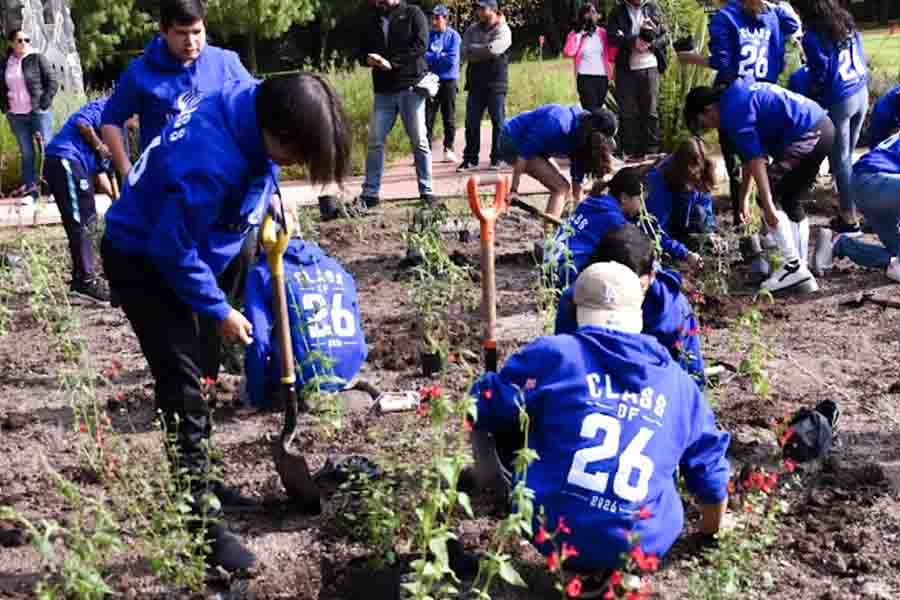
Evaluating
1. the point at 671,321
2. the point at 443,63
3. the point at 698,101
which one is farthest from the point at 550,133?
the point at 443,63

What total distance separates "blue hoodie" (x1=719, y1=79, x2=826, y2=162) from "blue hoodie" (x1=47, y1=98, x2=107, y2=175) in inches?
148

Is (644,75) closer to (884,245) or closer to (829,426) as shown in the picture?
(884,245)

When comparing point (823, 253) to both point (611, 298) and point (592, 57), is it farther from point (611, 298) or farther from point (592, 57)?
point (592, 57)

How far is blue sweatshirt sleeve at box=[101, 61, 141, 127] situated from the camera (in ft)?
18.0

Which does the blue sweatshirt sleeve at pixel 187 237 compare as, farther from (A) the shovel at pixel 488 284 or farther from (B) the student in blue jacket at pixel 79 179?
(B) the student in blue jacket at pixel 79 179

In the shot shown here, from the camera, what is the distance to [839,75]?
802 centimetres

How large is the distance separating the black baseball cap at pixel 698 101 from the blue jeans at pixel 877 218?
93 cm

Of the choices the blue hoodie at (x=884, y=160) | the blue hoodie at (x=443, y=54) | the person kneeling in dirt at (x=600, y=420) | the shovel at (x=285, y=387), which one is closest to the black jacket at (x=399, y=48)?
the blue hoodie at (x=443, y=54)

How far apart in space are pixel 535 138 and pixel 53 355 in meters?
3.29

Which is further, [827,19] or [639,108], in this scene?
[639,108]

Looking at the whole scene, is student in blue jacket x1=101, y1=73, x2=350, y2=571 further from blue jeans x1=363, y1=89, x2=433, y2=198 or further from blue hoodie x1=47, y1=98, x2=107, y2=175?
blue jeans x1=363, y1=89, x2=433, y2=198

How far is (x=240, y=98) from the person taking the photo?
11.7 feet

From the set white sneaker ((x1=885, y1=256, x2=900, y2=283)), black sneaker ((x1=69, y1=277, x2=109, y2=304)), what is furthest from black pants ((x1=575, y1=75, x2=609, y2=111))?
black sneaker ((x1=69, y1=277, x2=109, y2=304))

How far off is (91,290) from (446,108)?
6544mm
